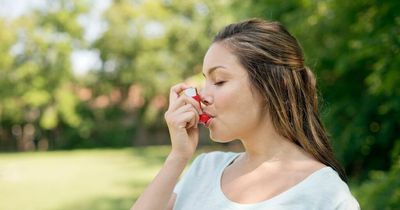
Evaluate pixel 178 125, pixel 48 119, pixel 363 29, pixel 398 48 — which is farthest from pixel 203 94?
pixel 48 119

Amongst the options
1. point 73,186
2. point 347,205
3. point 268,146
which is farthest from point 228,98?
point 73,186

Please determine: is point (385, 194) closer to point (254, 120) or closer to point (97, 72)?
point (254, 120)

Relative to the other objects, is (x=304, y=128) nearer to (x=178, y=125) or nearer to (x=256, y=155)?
(x=256, y=155)

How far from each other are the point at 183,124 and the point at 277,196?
35 centimetres

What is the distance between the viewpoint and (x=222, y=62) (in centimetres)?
150

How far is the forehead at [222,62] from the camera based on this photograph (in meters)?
1.49

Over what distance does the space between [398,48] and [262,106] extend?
2586 millimetres

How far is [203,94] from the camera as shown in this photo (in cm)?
154

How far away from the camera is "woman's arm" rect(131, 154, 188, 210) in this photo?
5.05 feet

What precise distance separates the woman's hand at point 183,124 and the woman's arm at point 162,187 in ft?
0.09

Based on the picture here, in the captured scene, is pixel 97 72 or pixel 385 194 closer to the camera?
pixel 385 194

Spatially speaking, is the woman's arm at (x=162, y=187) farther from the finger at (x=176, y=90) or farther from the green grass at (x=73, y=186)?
the green grass at (x=73, y=186)

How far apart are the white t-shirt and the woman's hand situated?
0.13 metres

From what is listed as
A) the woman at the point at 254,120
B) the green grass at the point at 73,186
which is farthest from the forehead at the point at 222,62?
the green grass at the point at 73,186
